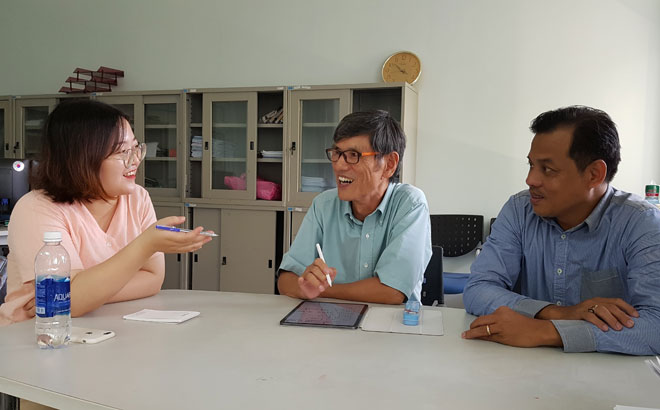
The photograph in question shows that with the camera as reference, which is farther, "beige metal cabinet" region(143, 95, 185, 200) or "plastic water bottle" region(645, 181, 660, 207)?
"beige metal cabinet" region(143, 95, 185, 200)

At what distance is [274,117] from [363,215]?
99.6 inches

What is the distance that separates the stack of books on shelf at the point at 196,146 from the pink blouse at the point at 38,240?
9.61ft

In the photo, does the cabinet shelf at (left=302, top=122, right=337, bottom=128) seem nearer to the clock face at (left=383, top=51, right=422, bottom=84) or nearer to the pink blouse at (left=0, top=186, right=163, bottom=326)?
the clock face at (left=383, top=51, right=422, bottom=84)

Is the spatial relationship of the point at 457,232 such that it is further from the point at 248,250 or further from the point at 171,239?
the point at 171,239

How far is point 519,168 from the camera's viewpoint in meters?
4.03

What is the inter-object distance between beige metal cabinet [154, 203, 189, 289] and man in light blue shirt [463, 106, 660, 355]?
11.1 ft

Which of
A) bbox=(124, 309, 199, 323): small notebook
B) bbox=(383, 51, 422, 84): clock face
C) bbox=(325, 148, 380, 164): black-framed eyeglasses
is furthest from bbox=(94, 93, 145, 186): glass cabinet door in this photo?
bbox=(124, 309, 199, 323): small notebook

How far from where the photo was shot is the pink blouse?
1407 millimetres

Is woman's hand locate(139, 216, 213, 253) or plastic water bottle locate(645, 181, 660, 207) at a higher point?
plastic water bottle locate(645, 181, 660, 207)

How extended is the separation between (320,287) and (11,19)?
5947mm

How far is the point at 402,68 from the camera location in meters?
4.22

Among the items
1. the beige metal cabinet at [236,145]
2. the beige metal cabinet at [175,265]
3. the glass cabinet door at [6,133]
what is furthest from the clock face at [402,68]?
the glass cabinet door at [6,133]

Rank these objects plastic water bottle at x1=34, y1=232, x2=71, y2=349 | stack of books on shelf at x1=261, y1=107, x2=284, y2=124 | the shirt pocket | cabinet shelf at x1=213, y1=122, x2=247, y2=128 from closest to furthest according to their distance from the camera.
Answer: plastic water bottle at x1=34, y1=232, x2=71, y2=349 < the shirt pocket < stack of books on shelf at x1=261, y1=107, x2=284, y2=124 < cabinet shelf at x1=213, y1=122, x2=247, y2=128

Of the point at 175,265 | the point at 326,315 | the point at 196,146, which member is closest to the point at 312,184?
the point at 196,146
